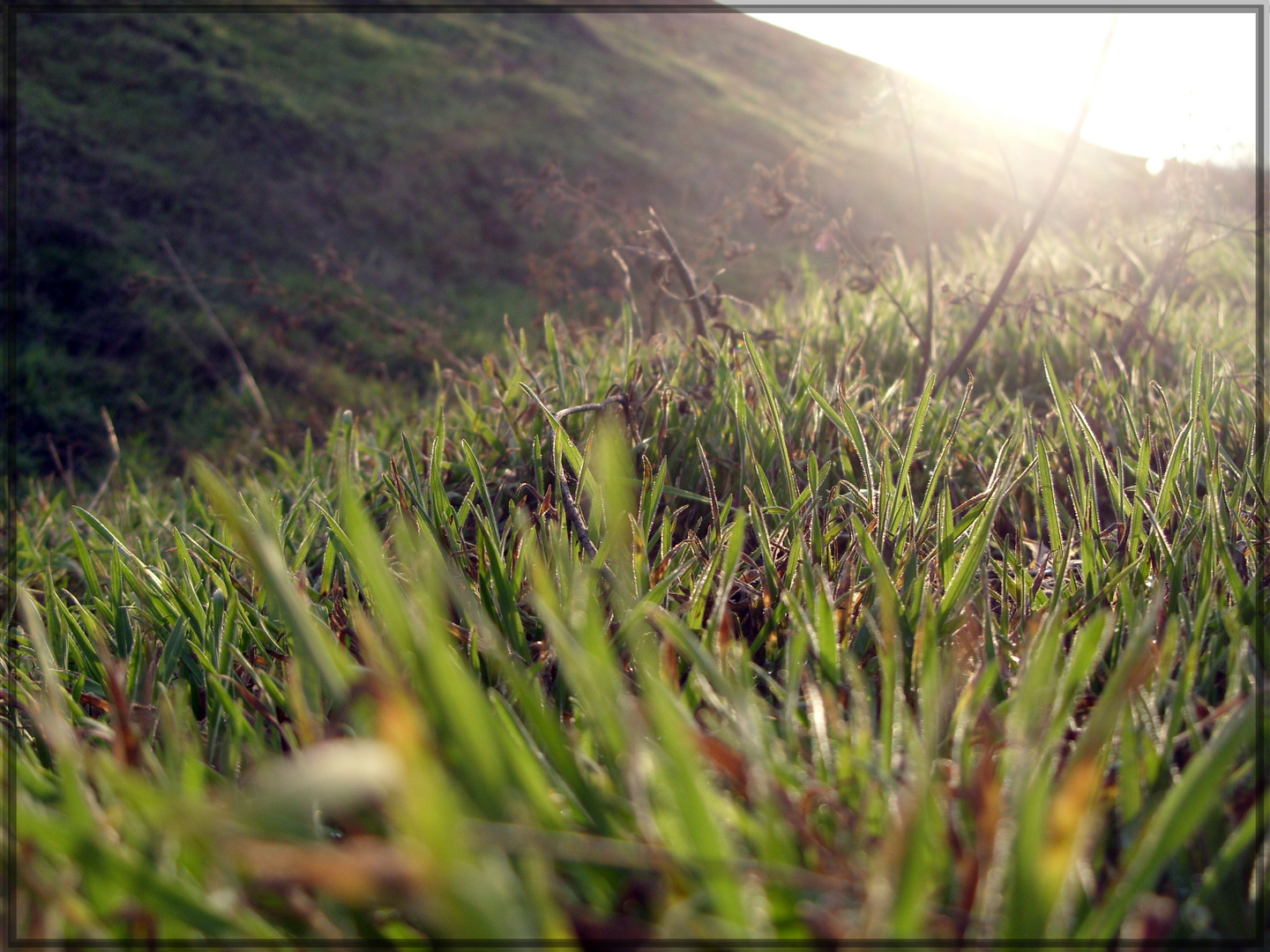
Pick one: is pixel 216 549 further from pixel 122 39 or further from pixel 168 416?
pixel 122 39

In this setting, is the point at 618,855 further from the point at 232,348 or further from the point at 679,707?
the point at 232,348

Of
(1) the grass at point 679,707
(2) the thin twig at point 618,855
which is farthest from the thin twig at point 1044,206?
(2) the thin twig at point 618,855

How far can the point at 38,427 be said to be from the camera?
449 centimetres

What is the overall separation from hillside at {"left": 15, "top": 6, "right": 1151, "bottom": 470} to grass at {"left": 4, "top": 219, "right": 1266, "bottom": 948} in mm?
1366

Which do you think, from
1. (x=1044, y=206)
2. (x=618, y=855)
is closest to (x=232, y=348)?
(x=1044, y=206)

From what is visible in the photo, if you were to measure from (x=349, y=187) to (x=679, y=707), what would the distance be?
30.1 feet

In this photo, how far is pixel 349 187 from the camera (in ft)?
28.1

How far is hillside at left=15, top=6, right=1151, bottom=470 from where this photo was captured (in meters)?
4.68

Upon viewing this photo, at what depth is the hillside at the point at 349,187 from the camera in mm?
4680

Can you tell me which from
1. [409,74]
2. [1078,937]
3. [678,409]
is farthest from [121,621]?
[409,74]

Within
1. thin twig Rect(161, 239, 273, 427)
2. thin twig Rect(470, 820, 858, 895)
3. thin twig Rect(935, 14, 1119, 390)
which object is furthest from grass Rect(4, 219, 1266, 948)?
thin twig Rect(161, 239, 273, 427)

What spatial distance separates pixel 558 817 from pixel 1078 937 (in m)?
0.32

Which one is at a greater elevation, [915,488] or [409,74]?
[409,74]

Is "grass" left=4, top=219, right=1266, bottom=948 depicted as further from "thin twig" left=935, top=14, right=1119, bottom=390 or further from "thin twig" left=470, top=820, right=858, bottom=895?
"thin twig" left=935, top=14, right=1119, bottom=390
